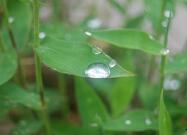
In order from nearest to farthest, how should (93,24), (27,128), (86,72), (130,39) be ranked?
(86,72), (130,39), (27,128), (93,24)

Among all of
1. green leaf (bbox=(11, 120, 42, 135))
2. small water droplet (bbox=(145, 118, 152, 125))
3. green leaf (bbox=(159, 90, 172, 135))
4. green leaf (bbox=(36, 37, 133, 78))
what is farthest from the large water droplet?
green leaf (bbox=(11, 120, 42, 135))

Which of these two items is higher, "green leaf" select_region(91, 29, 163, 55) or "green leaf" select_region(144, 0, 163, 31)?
"green leaf" select_region(144, 0, 163, 31)

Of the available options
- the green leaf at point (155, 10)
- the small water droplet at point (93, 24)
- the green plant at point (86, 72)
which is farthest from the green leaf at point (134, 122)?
the small water droplet at point (93, 24)

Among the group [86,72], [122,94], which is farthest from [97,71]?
[122,94]

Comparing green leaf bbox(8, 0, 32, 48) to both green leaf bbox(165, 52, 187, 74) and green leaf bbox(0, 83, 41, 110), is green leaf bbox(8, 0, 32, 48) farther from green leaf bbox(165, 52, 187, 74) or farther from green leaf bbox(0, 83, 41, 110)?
green leaf bbox(165, 52, 187, 74)

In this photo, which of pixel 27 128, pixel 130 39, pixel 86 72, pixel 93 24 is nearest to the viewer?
pixel 86 72

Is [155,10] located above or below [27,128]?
above

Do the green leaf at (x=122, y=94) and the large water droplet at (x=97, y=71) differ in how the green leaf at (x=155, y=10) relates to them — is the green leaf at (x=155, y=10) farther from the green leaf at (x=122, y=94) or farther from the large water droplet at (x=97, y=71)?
the large water droplet at (x=97, y=71)

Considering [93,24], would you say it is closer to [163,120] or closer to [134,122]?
[134,122]
